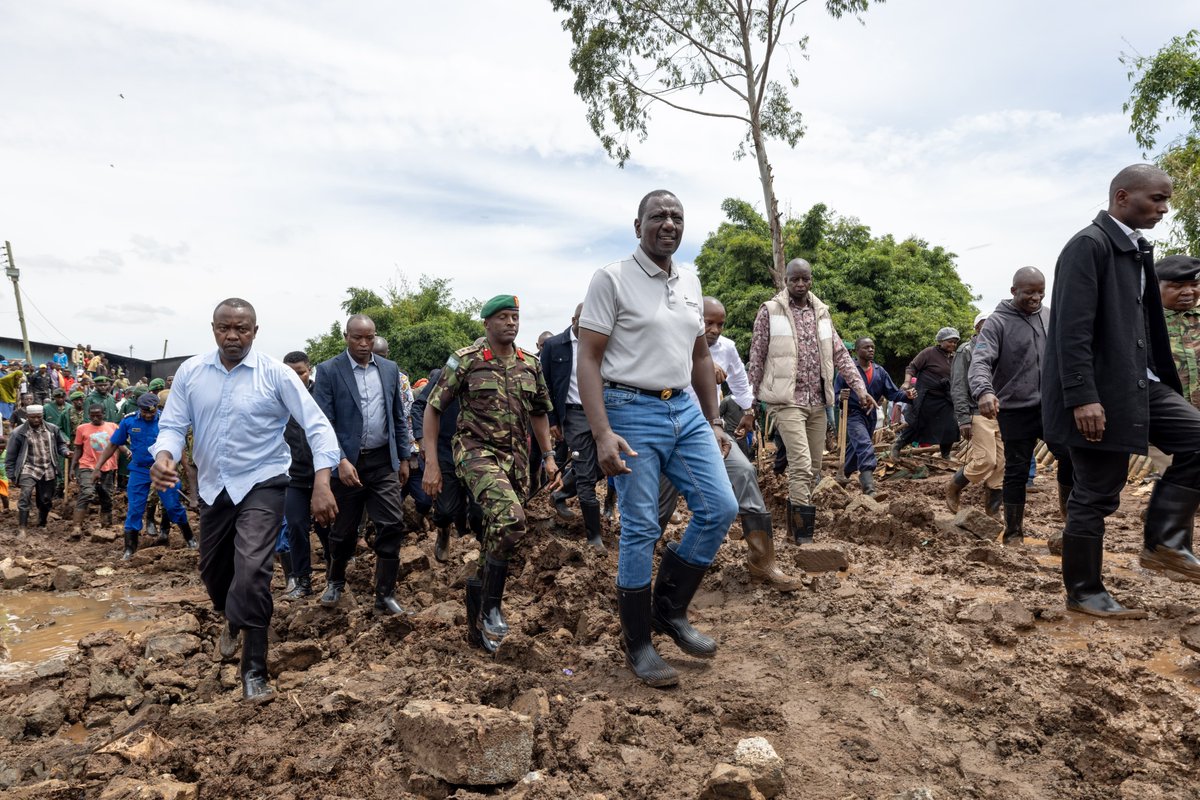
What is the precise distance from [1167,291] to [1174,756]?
2.95 metres

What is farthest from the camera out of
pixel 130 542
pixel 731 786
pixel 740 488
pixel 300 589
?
pixel 130 542

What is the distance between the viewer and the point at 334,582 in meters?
5.80

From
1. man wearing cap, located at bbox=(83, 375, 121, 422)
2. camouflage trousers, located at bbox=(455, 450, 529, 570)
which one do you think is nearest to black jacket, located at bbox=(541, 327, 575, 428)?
camouflage trousers, located at bbox=(455, 450, 529, 570)

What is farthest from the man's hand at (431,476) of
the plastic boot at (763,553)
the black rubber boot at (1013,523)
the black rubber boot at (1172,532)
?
the black rubber boot at (1013,523)

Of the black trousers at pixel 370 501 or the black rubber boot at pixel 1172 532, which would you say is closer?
the black rubber boot at pixel 1172 532

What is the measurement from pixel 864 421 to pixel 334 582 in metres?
5.76

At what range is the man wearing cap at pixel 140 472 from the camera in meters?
9.45

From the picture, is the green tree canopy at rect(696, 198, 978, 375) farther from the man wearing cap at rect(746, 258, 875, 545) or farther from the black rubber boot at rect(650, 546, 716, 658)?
the black rubber boot at rect(650, 546, 716, 658)

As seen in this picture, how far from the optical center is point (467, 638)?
15.5 feet

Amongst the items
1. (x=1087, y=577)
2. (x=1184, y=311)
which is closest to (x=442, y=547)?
(x=1087, y=577)

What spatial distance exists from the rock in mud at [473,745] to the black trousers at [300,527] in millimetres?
3489

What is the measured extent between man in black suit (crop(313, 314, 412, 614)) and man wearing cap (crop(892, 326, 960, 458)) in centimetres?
728

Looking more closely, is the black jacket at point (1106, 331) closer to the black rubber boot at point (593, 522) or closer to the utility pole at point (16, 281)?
the black rubber boot at point (593, 522)

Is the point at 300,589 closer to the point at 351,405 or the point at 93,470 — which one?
the point at 351,405
